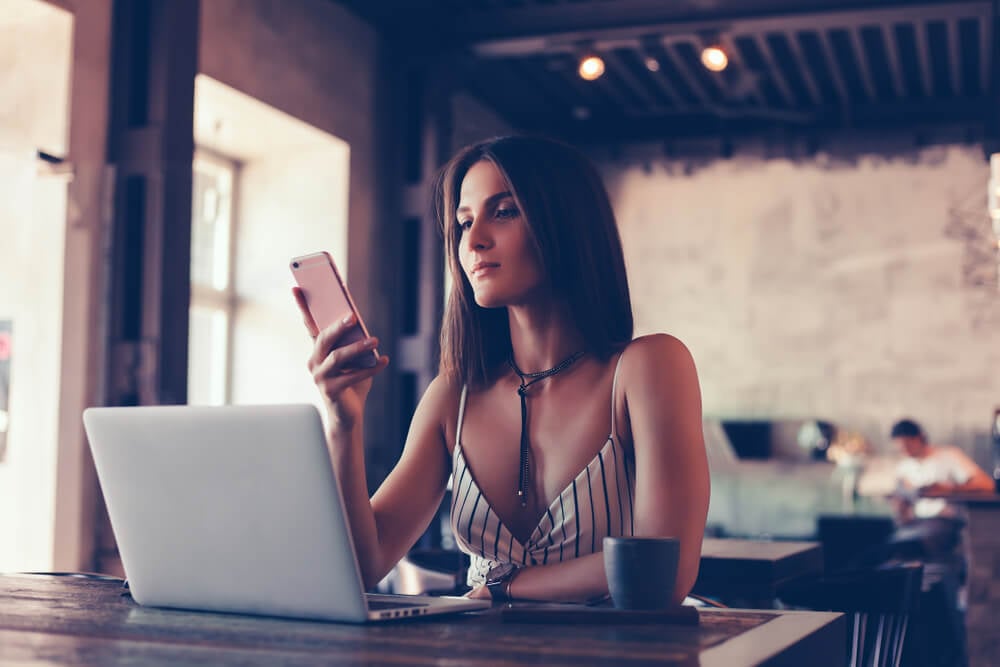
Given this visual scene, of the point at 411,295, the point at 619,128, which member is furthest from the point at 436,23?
the point at 619,128

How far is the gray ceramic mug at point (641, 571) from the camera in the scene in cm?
121

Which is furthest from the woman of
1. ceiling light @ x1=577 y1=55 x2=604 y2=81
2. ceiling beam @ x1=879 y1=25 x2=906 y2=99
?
ceiling beam @ x1=879 y1=25 x2=906 y2=99

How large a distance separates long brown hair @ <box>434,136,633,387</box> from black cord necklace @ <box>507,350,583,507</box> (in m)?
0.04

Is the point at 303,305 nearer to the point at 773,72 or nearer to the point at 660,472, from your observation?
the point at 660,472

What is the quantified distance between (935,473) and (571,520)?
22.5 ft

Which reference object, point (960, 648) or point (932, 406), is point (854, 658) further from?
point (932, 406)

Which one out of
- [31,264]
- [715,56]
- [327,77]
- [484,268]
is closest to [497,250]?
[484,268]

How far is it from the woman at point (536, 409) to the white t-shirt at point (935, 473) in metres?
6.54

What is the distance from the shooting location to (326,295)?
4.66 ft

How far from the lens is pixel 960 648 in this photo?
415cm

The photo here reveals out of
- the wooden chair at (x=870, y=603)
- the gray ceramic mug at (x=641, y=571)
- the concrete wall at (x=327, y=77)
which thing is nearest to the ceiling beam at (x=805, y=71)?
the concrete wall at (x=327, y=77)

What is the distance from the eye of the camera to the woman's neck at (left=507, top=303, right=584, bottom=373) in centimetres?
179

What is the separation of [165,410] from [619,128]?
8256 mm

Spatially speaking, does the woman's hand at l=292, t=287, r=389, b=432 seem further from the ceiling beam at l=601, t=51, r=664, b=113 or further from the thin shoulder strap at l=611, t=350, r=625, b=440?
the ceiling beam at l=601, t=51, r=664, b=113
